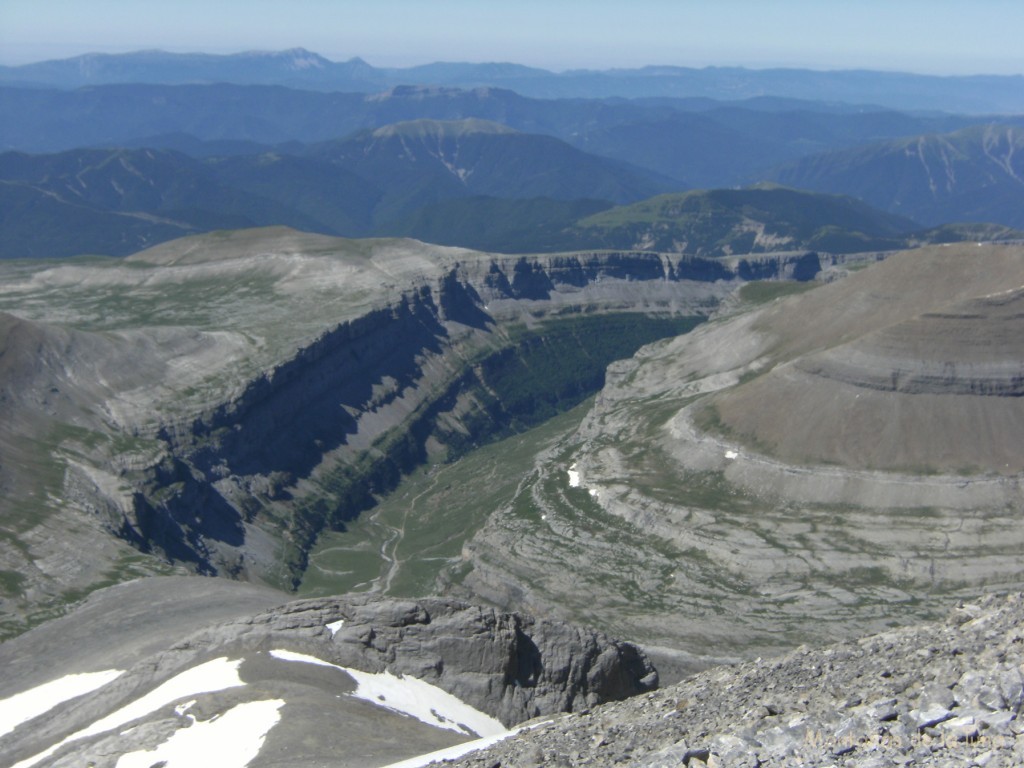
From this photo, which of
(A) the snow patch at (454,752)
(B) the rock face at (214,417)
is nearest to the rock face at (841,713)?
(A) the snow patch at (454,752)

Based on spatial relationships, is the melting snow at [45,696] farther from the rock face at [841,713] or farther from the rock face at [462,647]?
the rock face at [841,713]

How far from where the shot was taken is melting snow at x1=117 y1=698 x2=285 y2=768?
47319mm

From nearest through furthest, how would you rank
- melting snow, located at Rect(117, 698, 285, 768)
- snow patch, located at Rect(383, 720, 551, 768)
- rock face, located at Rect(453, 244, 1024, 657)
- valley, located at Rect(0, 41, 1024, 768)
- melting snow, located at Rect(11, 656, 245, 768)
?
valley, located at Rect(0, 41, 1024, 768) → snow patch, located at Rect(383, 720, 551, 768) → melting snow, located at Rect(117, 698, 285, 768) → melting snow, located at Rect(11, 656, 245, 768) → rock face, located at Rect(453, 244, 1024, 657)

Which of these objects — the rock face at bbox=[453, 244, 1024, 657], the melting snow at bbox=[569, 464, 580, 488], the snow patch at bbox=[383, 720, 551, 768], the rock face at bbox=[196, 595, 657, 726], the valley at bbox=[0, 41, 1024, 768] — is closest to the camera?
the valley at bbox=[0, 41, 1024, 768]

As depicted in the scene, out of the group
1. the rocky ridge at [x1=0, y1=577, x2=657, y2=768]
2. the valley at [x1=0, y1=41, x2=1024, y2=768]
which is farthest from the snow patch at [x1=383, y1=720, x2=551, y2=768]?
the rocky ridge at [x1=0, y1=577, x2=657, y2=768]

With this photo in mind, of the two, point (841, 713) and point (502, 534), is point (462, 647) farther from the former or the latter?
point (502, 534)

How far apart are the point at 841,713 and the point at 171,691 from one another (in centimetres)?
3282

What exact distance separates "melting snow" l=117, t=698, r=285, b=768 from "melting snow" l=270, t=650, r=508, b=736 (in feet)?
15.9

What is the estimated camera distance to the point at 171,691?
54.7 metres

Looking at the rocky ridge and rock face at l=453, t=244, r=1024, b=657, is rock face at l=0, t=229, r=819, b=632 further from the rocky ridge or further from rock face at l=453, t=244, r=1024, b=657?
the rocky ridge

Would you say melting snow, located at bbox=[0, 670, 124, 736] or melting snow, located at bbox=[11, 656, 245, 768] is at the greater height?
melting snow, located at bbox=[11, 656, 245, 768]

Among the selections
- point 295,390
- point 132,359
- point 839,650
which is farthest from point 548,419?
point 839,650

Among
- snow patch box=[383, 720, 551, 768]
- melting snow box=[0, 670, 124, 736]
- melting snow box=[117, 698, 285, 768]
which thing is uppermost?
snow patch box=[383, 720, 551, 768]

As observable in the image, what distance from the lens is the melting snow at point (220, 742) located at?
4732 centimetres
